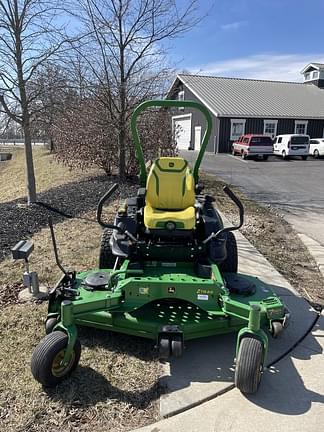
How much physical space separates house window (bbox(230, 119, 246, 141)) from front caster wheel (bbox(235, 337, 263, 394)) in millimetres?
25181

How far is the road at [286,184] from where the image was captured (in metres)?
8.61

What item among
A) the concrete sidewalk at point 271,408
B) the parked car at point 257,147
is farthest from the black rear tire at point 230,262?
the parked car at point 257,147

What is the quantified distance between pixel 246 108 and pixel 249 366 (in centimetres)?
2685

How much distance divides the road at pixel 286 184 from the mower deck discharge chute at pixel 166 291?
11.8ft

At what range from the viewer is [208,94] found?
2862cm

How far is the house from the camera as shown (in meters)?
26.8

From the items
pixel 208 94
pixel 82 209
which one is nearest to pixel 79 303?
pixel 82 209

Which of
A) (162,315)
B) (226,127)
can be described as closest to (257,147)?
(226,127)

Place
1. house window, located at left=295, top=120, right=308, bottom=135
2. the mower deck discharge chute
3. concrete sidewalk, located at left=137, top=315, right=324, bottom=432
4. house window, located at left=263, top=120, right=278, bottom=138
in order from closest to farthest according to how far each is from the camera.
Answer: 1. concrete sidewalk, located at left=137, top=315, right=324, bottom=432
2. the mower deck discharge chute
3. house window, located at left=263, top=120, right=278, bottom=138
4. house window, located at left=295, top=120, right=308, bottom=135

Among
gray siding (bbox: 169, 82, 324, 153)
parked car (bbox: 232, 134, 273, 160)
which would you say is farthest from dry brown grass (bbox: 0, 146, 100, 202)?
parked car (bbox: 232, 134, 273, 160)

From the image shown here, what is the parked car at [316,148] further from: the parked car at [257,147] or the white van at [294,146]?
the parked car at [257,147]

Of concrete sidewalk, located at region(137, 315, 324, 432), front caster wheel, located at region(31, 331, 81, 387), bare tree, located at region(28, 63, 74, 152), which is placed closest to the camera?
concrete sidewalk, located at region(137, 315, 324, 432)

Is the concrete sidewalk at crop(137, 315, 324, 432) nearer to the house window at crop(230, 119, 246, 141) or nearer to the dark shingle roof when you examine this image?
the dark shingle roof

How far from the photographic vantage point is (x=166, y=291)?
122 inches
